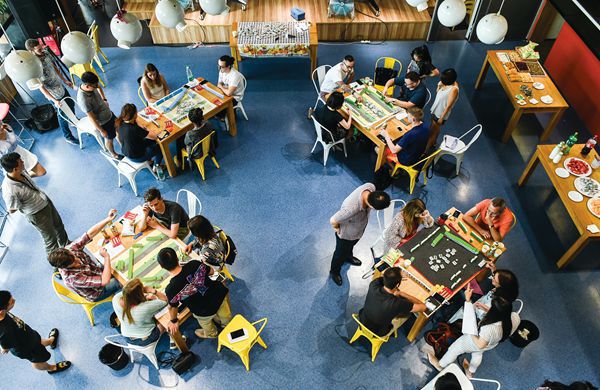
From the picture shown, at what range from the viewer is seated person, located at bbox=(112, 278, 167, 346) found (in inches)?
161

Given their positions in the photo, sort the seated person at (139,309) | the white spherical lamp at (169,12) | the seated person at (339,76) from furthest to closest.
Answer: the seated person at (339,76) < the white spherical lamp at (169,12) < the seated person at (139,309)

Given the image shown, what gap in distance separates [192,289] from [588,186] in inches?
214

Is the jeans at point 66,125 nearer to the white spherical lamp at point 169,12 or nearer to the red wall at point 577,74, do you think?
the white spherical lamp at point 169,12

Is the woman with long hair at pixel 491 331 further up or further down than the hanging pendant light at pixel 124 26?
further down

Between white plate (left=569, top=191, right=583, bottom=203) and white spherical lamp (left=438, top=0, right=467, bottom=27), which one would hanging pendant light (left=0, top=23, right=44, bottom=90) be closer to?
white spherical lamp (left=438, top=0, right=467, bottom=27)

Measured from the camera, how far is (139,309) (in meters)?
4.22

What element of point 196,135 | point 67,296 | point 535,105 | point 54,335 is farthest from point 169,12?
point 535,105

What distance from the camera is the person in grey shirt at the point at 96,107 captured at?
6187mm

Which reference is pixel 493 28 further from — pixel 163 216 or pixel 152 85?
pixel 152 85

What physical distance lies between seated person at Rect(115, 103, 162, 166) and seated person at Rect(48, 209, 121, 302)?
144cm

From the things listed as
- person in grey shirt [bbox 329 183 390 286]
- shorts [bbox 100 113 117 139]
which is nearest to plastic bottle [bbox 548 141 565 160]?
person in grey shirt [bbox 329 183 390 286]

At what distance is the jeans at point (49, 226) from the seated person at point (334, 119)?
12.8 ft

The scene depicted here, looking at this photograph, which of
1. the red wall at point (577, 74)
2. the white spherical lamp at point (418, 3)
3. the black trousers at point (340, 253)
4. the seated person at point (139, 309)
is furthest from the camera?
the red wall at point (577, 74)

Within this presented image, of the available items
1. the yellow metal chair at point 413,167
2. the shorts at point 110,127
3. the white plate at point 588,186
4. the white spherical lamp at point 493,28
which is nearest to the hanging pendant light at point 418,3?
the white spherical lamp at point 493,28
